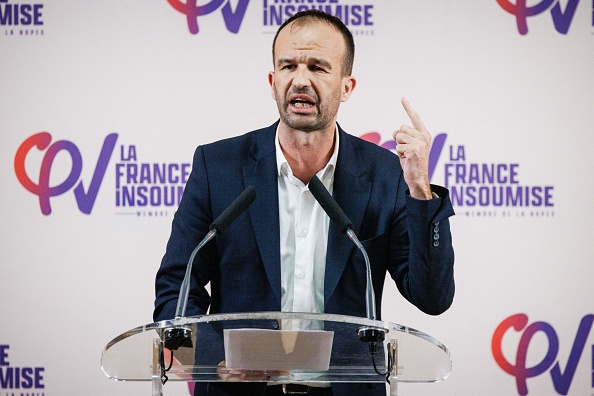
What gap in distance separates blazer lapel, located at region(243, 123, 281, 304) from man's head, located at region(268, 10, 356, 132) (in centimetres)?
12

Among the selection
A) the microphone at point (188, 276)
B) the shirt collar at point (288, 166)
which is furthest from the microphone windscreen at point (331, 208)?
the shirt collar at point (288, 166)

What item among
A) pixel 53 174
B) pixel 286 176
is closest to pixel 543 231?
pixel 286 176

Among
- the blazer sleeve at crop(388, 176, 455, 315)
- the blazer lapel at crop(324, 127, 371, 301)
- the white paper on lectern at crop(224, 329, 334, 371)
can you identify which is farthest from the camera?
the blazer lapel at crop(324, 127, 371, 301)

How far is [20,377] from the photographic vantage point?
13.8 ft

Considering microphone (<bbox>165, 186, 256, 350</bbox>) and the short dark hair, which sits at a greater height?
the short dark hair

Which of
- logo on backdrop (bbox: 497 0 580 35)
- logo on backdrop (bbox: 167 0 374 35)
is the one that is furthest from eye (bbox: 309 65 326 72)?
logo on backdrop (bbox: 497 0 580 35)

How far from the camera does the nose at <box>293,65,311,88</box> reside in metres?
3.34

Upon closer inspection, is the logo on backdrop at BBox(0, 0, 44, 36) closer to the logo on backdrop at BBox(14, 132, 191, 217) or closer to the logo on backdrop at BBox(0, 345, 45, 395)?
the logo on backdrop at BBox(14, 132, 191, 217)

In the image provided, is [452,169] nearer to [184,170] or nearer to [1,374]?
[184,170]

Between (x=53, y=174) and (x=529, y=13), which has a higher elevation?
(x=529, y=13)

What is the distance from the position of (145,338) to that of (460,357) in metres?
2.23

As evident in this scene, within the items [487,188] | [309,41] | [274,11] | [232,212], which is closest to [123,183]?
[274,11]

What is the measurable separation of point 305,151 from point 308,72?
275 millimetres

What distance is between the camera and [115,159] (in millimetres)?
4250
